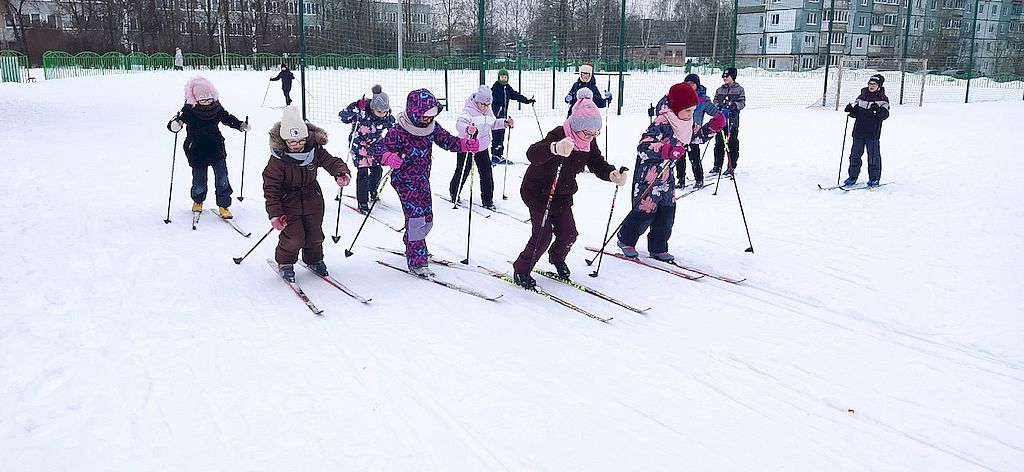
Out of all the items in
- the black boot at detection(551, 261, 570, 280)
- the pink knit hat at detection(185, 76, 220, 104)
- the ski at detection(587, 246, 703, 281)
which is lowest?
the ski at detection(587, 246, 703, 281)

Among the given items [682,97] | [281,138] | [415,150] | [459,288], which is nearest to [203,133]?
[281,138]

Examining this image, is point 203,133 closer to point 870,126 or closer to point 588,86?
point 588,86

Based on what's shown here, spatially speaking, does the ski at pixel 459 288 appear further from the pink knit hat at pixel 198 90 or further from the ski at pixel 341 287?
the pink knit hat at pixel 198 90

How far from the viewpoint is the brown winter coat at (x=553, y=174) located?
5152mm

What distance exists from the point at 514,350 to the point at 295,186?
7.19 feet

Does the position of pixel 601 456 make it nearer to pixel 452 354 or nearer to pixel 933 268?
pixel 452 354

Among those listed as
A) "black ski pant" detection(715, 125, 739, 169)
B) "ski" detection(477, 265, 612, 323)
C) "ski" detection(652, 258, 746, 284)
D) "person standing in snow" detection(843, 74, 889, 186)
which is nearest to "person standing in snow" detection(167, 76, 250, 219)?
"ski" detection(477, 265, 612, 323)

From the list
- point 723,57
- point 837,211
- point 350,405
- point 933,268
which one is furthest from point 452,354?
point 723,57

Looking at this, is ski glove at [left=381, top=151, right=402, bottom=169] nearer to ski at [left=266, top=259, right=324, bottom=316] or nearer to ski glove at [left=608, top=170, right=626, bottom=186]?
ski at [left=266, top=259, right=324, bottom=316]

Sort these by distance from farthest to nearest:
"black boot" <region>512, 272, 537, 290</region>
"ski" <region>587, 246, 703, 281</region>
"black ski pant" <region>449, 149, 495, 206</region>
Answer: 1. "black ski pant" <region>449, 149, 495, 206</region>
2. "ski" <region>587, 246, 703, 281</region>
3. "black boot" <region>512, 272, 537, 290</region>

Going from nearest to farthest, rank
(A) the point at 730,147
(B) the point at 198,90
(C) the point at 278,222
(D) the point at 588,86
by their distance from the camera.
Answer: (C) the point at 278,222 < (B) the point at 198,90 < (A) the point at 730,147 < (D) the point at 588,86

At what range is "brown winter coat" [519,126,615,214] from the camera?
203 inches

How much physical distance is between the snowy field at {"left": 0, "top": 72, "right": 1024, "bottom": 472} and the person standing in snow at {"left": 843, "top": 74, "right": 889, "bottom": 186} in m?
1.06

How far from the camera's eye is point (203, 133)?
23.4 ft
